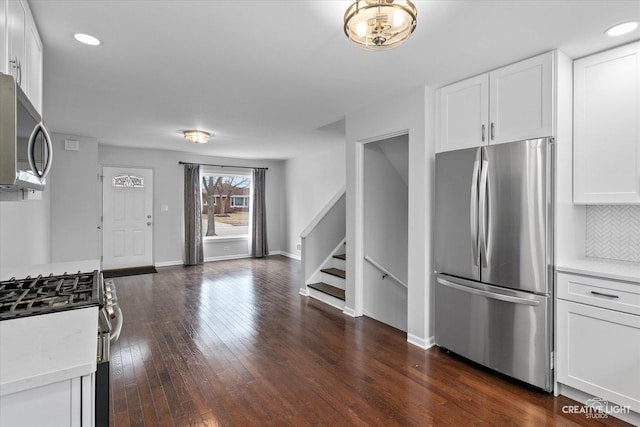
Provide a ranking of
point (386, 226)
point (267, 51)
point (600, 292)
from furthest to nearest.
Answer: point (386, 226) < point (267, 51) < point (600, 292)

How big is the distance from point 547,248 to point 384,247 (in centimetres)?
205

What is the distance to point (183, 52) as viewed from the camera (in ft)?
7.98

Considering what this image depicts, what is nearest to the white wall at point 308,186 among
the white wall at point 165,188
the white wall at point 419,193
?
the white wall at point 165,188

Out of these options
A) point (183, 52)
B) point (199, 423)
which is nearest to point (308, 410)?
point (199, 423)

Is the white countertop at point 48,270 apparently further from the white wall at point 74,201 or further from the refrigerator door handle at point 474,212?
the white wall at point 74,201

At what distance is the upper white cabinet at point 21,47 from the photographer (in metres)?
1.39

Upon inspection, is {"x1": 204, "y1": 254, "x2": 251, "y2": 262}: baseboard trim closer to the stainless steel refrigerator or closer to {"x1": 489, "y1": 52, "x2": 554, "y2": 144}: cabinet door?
the stainless steel refrigerator

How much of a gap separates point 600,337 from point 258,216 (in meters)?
6.88

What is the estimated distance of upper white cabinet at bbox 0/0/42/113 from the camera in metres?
1.39

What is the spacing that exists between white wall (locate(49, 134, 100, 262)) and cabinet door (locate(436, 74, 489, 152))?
213 inches

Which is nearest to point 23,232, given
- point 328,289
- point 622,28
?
point 328,289

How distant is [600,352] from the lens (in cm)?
209

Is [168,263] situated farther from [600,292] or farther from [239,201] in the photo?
[600,292]

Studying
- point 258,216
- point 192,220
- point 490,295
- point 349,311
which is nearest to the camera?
point 490,295
